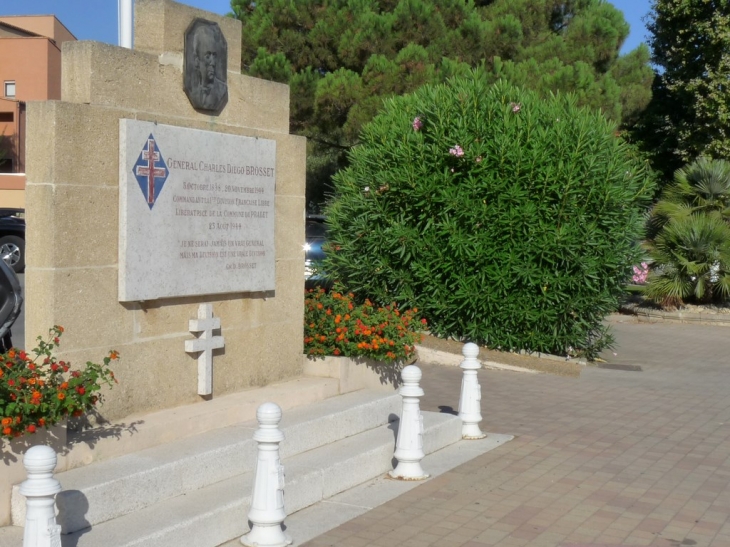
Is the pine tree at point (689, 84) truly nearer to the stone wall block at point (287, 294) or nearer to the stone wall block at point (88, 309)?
the stone wall block at point (287, 294)

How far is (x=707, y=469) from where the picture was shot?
7535 mm

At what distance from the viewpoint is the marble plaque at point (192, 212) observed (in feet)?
20.0

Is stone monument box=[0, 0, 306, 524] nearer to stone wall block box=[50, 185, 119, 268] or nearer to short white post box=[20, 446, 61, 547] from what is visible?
stone wall block box=[50, 185, 119, 268]

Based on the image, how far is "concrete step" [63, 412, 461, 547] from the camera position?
4.91 metres

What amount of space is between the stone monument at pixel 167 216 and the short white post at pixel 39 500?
877mm

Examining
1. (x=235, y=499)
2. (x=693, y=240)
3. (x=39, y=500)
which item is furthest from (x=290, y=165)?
(x=693, y=240)

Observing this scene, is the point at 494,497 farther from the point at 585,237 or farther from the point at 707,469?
the point at 585,237

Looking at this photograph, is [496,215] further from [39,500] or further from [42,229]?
[39,500]

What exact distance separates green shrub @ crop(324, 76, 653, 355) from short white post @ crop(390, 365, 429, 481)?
5365 millimetres

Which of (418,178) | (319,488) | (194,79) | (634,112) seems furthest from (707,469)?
(634,112)

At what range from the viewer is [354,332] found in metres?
8.38

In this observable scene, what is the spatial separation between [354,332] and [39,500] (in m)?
4.55

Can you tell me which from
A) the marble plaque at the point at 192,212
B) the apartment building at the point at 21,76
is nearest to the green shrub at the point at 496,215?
the marble plaque at the point at 192,212

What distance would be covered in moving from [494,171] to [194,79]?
20.3 feet
